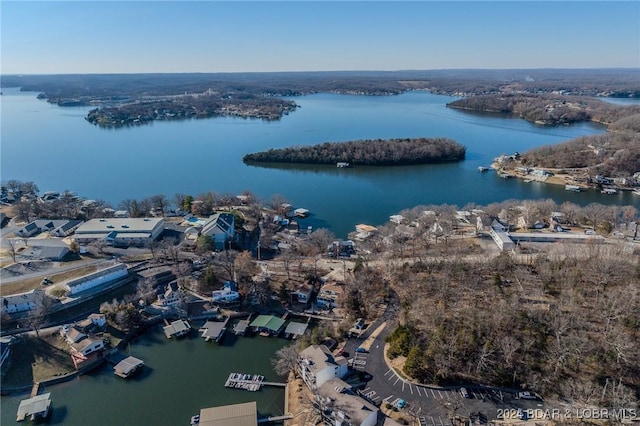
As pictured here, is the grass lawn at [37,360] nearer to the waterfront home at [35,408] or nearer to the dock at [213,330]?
the waterfront home at [35,408]

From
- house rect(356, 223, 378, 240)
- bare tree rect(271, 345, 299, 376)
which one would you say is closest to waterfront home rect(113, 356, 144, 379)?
bare tree rect(271, 345, 299, 376)

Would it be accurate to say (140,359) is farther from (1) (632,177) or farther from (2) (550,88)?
(2) (550,88)

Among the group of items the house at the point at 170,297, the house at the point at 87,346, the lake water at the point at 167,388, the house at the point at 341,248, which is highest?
the house at the point at 341,248

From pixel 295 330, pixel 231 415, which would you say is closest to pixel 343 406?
pixel 231 415

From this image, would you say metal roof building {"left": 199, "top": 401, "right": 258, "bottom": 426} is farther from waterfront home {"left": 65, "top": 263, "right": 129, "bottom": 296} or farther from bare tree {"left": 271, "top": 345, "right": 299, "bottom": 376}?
waterfront home {"left": 65, "top": 263, "right": 129, "bottom": 296}

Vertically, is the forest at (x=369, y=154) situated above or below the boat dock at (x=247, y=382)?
above

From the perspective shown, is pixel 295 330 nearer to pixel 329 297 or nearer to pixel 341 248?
pixel 329 297

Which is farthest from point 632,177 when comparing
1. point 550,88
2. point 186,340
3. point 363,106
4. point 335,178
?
point 550,88

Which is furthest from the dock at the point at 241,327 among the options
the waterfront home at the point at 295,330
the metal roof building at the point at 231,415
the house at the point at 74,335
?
the house at the point at 74,335
